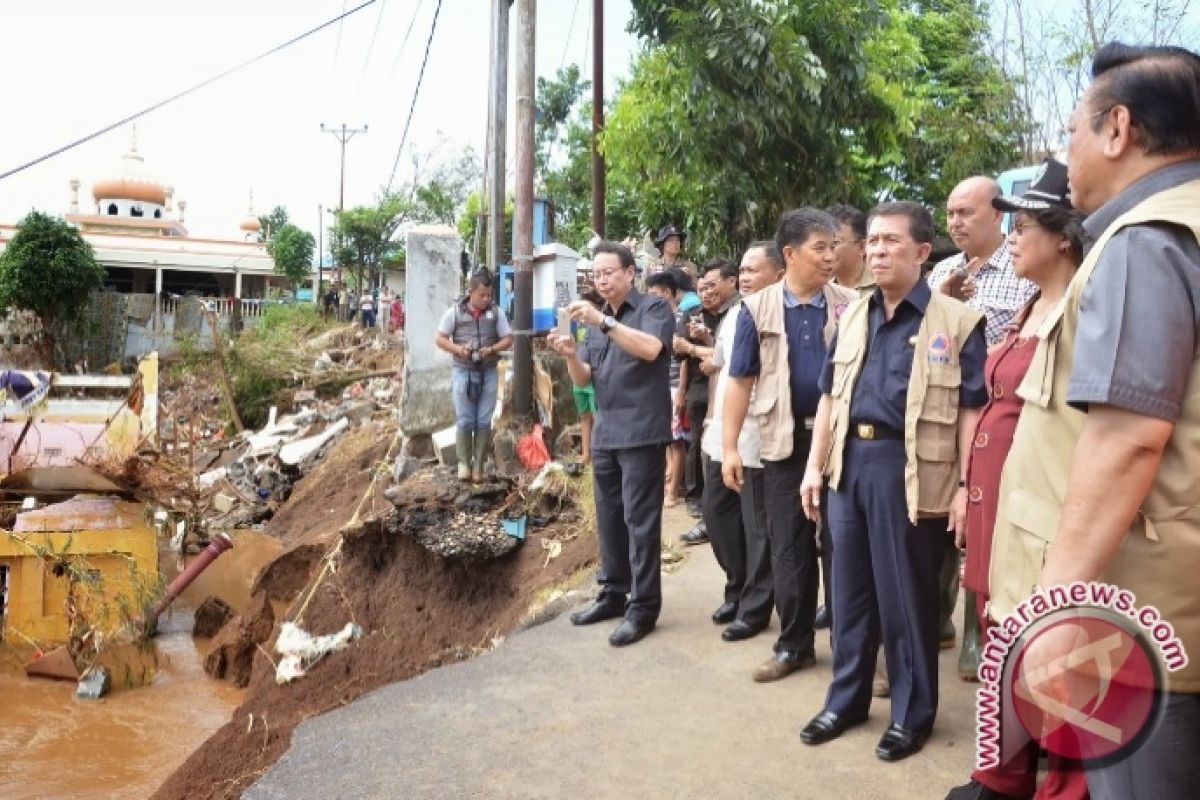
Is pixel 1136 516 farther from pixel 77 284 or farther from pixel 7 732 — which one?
pixel 77 284

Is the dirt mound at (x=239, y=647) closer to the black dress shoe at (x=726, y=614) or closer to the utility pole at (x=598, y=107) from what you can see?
the black dress shoe at (x=726, y=614)

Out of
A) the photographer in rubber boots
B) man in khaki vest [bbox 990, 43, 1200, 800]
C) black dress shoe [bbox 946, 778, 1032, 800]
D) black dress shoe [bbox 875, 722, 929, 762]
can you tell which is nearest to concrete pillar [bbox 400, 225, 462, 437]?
the photographer in rubber boots

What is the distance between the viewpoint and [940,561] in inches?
Answer: 126

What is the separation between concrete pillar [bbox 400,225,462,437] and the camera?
952cm

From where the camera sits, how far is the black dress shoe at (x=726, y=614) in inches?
189

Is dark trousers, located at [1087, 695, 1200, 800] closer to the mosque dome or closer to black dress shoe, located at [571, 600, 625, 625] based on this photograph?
black dress shoe, located at [571, 600, 625, 625]

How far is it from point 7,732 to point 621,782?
19.6ft

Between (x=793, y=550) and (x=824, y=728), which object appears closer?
(x=824, y=728)

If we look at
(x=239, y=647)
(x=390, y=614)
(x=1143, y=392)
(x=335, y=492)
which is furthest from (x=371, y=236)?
(x=1143, y=392)

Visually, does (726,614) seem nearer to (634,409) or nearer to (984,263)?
(634,409)

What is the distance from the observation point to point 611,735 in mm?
3582

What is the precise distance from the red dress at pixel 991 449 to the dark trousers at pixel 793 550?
1055mm

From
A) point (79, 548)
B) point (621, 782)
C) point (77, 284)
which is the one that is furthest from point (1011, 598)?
point (77, 284)

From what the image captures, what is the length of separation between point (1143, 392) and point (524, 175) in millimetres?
7401
